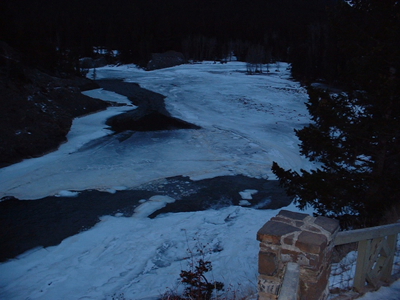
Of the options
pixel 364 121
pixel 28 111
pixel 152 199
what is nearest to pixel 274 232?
pixel 364 121

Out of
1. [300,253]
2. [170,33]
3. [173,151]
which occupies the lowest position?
[173,151]

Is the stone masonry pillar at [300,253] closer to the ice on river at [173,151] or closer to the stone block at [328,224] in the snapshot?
the stone block at [328,224]

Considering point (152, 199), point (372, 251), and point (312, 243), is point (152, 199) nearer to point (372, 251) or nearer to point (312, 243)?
point (372, 251)

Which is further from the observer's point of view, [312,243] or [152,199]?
[152,199]

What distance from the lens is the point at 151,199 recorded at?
32.8ft

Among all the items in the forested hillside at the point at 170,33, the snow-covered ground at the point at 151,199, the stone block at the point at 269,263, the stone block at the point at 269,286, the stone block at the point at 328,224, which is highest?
the forested hillside at the point at 170,33

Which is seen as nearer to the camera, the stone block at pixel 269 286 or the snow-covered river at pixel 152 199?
the stone block at pixel 269 286

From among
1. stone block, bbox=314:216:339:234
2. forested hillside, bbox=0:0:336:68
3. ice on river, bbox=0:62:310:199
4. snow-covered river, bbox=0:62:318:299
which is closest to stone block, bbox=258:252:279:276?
stone block, bbox=314:216:339:234

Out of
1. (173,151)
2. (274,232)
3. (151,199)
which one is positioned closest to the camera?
(274,232)

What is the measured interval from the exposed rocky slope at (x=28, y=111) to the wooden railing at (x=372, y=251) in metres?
12.6

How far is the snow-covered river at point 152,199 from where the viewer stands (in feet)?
20.6

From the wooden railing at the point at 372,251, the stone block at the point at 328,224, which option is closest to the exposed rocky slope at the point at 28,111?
the stone block at the point at 328,224

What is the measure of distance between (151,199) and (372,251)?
7268mm

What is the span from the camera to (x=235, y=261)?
681cm
